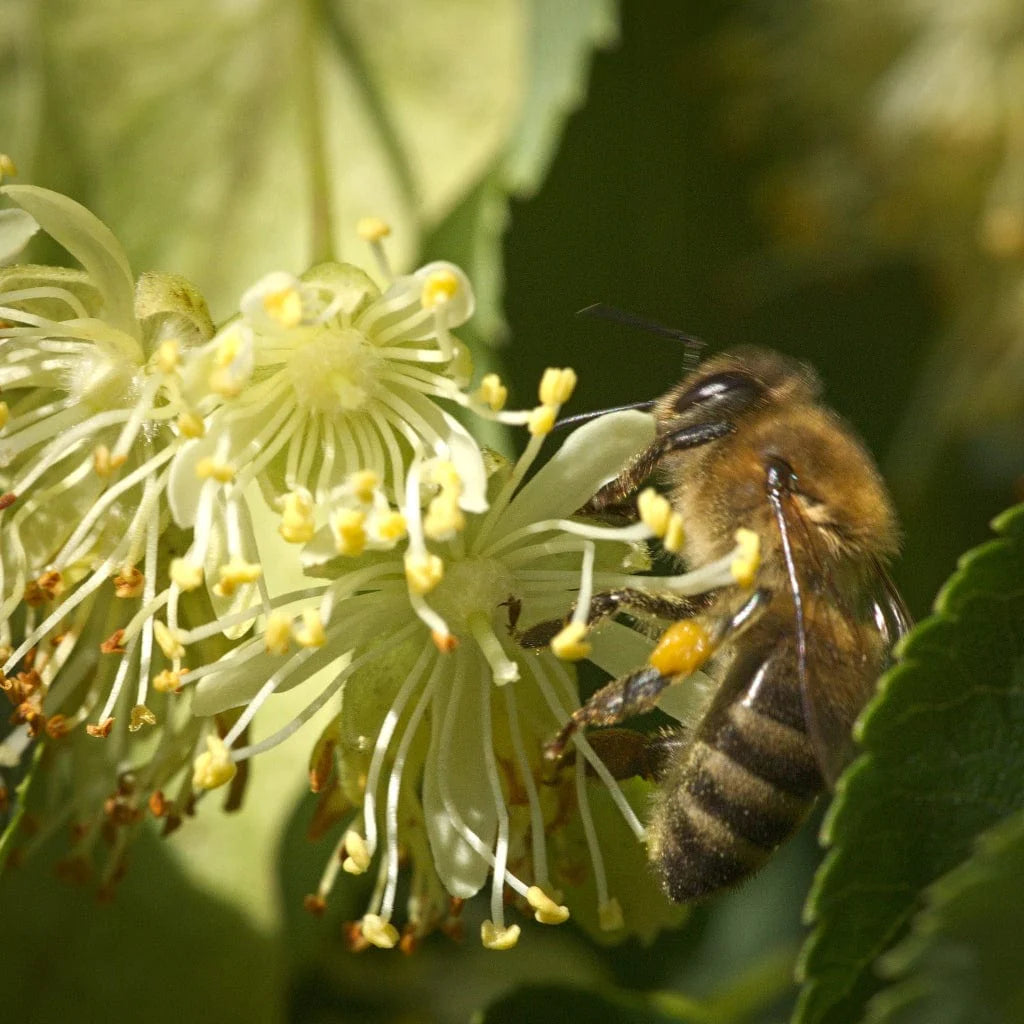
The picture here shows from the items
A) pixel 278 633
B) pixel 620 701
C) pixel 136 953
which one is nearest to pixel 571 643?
pixel 620 701

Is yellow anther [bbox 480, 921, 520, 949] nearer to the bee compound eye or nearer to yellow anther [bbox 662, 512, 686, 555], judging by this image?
yellow anther [bbox 662, 512, 686, 555]

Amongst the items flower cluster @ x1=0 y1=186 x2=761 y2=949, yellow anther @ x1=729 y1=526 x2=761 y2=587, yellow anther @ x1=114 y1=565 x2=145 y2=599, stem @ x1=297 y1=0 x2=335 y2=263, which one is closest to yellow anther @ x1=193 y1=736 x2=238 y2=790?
flower cluster @ x1=0 y1=186 x2=761 y2=949

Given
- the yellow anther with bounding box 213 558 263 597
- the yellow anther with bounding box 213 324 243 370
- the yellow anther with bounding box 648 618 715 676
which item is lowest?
the yellow anther with bounding box 648 618 715 676

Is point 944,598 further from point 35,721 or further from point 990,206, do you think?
point 990,206

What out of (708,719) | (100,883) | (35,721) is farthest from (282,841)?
(708,719)

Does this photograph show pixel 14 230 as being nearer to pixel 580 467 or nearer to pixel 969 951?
pixel 580 467
